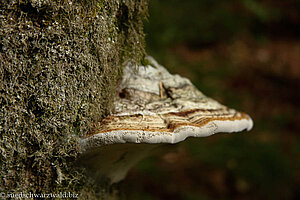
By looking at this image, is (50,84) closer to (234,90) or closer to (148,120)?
(148,120)

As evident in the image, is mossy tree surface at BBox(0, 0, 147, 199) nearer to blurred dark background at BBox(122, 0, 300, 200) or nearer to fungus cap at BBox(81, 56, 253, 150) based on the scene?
fungus cap at BBox(81, 56, 253, 150)

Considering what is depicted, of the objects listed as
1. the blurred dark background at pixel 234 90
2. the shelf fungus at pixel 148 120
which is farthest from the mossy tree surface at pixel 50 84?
the blurred dark background at pixel 234 90

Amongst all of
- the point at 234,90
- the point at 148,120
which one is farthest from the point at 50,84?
the point at 234,90

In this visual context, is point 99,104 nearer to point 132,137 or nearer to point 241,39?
point 132,137

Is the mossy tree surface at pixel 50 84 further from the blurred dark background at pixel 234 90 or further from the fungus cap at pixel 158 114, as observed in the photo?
the blurred dark background at pixel 234 90

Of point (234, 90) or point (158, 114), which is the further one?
point (234, 90)

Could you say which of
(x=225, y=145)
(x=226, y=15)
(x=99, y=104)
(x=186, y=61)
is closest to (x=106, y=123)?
(x=99, y=104)
